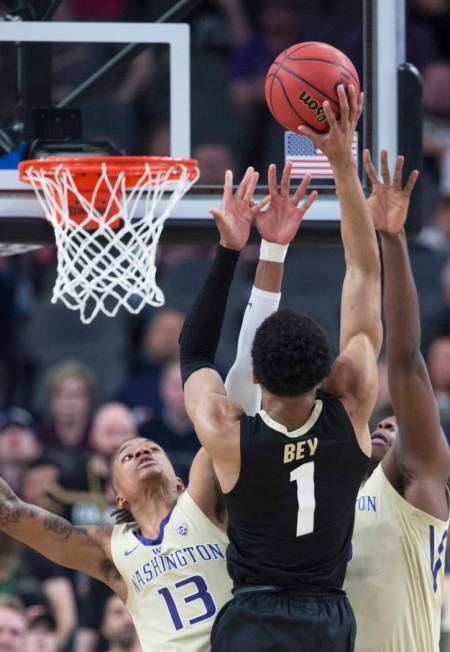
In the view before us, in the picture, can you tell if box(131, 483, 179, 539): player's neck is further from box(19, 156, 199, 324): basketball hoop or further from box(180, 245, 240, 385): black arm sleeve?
box(180, 245, 240, 385): black arm sleeve

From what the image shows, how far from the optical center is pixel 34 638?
22.2 ft

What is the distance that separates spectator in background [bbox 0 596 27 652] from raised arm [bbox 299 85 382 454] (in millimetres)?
3423

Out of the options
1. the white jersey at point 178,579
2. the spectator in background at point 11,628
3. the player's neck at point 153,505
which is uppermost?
the player's neck at point 153,505

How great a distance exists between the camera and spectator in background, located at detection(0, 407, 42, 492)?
7695 mm

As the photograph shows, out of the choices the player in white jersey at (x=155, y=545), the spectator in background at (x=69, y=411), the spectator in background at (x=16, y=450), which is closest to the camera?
the player in white jersey at (x=155, y=545)

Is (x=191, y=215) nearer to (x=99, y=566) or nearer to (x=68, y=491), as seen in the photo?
(x=99, y=566)

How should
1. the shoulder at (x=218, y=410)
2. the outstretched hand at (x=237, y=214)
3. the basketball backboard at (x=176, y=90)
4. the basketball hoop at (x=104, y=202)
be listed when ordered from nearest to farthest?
1. the shoulder at (x=218, y=410)
2. the outstretched hand at (x=237, y=214)
3. the basketball hoop at (x=104, y=202)
4. the basketball backboard at (x=176, y=90)

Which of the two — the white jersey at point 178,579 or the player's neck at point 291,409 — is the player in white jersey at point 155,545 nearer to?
the white jersey at point 178,579

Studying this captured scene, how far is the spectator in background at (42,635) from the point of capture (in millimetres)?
6754

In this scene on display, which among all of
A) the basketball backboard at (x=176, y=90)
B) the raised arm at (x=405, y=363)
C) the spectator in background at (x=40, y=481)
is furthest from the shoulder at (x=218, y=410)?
the spectator in background at (x=40, y=481)

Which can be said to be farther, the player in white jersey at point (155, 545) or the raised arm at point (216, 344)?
the player in white jersey at point (155, 545)

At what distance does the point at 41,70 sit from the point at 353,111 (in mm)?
1771

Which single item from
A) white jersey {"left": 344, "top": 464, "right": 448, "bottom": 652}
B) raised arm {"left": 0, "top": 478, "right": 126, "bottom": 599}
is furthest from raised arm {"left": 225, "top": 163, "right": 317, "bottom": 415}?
raised arm {"left": 0, "top": 478, "right": 126, "bottom": 599}

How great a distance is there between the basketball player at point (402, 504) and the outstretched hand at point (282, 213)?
231 millimetres
